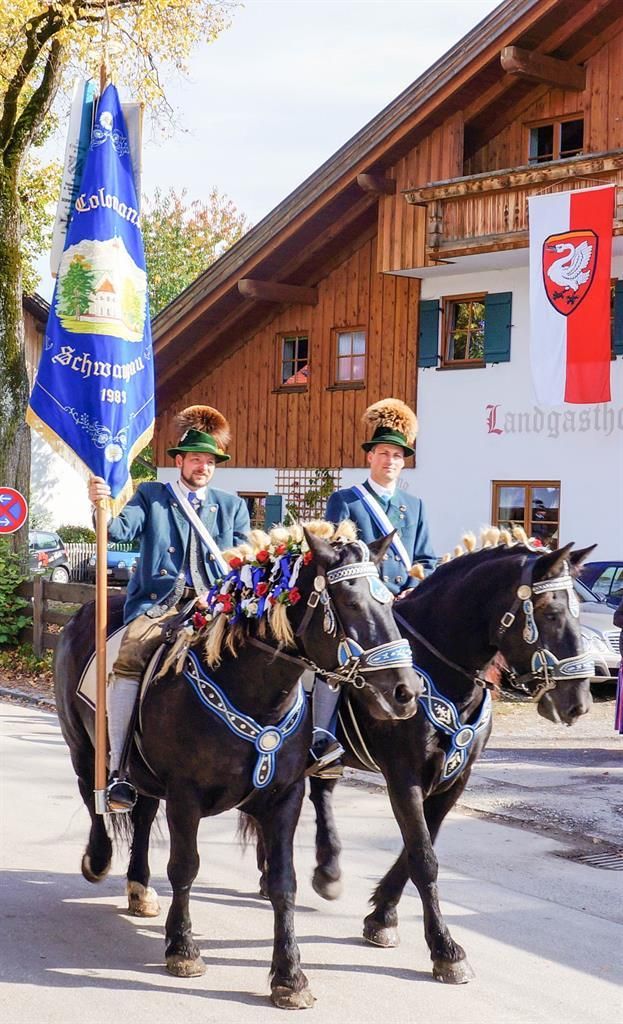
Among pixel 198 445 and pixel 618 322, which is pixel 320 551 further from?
pixel 618 322

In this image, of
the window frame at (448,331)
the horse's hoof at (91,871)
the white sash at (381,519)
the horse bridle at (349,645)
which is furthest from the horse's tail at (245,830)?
the window frame at (448,331)

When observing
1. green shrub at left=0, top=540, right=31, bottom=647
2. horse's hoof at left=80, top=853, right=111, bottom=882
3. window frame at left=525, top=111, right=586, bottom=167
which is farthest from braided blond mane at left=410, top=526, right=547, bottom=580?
window frame at left=525, top=111, right=586, bottom=167

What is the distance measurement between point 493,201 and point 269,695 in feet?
49.2

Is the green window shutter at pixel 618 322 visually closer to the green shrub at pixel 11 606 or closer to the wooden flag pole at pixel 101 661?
the green shrub at pixel 11 606

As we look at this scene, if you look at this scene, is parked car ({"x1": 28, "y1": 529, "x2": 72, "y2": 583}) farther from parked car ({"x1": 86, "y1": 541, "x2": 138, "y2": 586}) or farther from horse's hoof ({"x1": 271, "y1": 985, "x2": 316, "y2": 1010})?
horse's hoof ({"x1": 271, "y1": 985, "x2": 316, "y2": 1010})

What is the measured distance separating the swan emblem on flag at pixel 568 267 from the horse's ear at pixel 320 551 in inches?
518

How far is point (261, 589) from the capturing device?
4922mm

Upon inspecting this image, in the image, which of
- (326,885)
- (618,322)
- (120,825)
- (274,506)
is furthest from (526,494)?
(120,825)

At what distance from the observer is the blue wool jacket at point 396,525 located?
6.31 meters

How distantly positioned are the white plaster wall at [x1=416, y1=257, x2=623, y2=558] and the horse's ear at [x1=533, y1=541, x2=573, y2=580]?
13.5 meters

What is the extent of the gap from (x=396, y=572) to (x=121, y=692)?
169 centimetres

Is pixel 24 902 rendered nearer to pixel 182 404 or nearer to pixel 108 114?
pixel 108 114

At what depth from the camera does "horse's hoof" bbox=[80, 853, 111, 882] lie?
6078 millimetres

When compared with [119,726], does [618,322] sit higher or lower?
higher
